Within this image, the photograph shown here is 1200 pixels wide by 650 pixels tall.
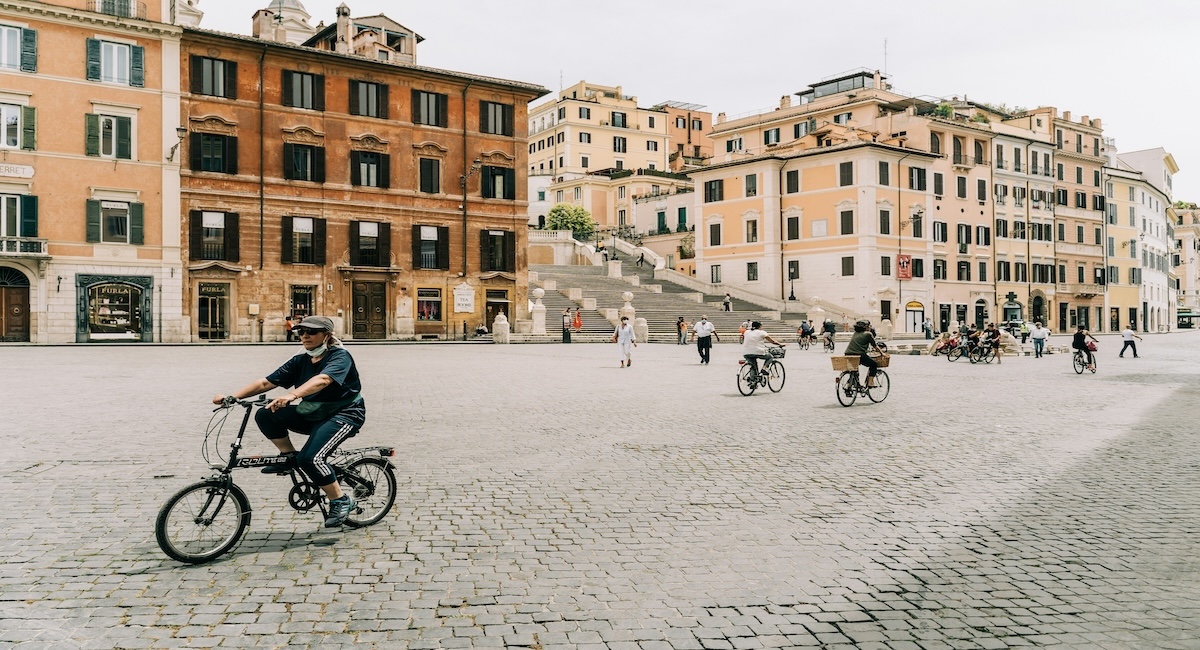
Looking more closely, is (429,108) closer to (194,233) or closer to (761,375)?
(194,233)

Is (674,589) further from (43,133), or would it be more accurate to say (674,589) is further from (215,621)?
(43,133)

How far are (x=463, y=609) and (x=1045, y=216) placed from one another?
7555cm

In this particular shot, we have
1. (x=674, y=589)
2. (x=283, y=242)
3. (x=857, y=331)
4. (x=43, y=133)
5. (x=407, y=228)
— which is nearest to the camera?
(x=674, y=589)

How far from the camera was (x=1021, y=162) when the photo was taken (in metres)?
68.5

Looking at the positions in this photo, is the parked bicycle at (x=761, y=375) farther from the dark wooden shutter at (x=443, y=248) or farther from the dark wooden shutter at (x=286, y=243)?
the dark wooden shutter at (x=443, y=248)

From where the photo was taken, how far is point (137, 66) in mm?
39406

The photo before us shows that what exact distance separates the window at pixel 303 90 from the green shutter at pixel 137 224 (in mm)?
8304

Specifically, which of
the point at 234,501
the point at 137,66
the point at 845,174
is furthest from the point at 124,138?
the point at 845,174

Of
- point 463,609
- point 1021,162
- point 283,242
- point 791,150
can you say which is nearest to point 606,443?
point 463,609

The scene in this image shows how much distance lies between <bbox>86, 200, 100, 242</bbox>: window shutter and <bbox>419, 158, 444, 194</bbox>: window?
14795 mm

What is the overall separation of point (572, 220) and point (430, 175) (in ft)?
120

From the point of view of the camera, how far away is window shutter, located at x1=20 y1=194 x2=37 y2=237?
3706cm

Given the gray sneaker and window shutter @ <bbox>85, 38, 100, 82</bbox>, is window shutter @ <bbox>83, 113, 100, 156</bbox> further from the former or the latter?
the gray sneaker

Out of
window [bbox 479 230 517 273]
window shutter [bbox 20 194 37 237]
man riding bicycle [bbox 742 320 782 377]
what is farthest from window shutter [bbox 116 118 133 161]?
man riding bicycle [bbox 742 320 782 377]
